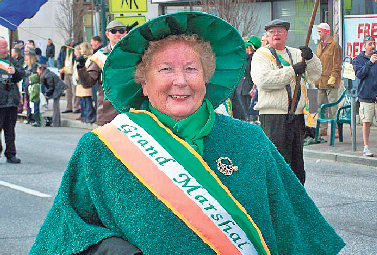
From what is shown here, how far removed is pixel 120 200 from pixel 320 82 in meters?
13.3

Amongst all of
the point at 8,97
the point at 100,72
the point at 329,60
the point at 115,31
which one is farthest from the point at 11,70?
the point at 329,60

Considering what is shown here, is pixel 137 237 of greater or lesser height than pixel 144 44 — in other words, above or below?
below

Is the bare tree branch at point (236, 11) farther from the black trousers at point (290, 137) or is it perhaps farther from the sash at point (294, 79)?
the black trousers at point (290, 137)

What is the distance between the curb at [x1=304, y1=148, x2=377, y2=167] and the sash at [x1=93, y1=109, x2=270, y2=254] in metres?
9.89

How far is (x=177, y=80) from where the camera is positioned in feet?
10.8

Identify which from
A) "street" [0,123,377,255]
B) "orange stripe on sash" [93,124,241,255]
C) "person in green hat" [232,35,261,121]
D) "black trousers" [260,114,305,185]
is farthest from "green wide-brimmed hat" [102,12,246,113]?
"person in green hat" [232,35,261,121]

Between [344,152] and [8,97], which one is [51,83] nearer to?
[8,97]

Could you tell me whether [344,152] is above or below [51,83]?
below

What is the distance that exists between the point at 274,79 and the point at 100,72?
230 centimetres

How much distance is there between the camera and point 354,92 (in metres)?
13.5

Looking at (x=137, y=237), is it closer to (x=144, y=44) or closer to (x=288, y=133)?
(x=144, y=44)

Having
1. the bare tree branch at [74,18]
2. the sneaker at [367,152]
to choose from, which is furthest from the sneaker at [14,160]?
the bare tree branch at [74,18]

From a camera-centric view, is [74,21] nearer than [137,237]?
No

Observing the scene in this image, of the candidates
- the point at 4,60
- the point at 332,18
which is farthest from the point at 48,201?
the point at 332,18
